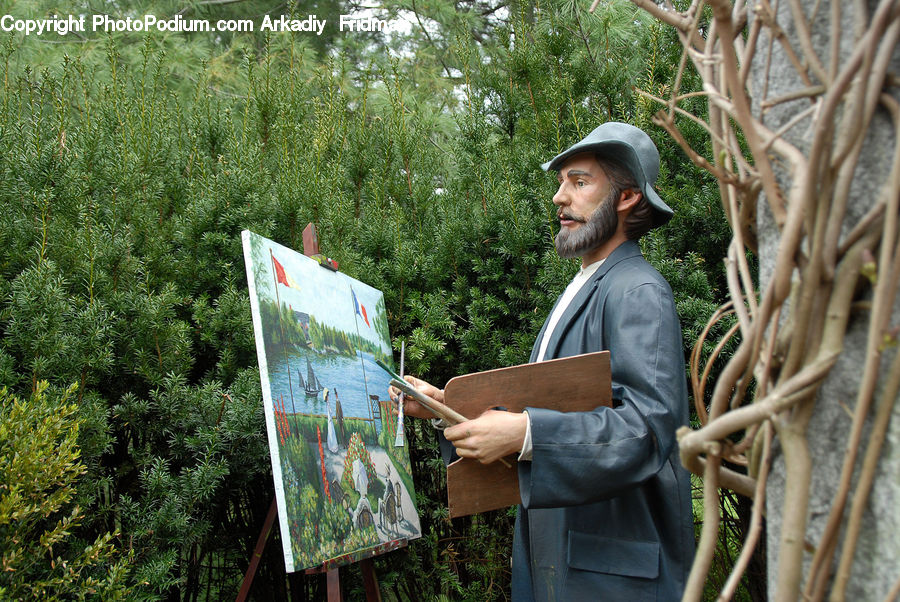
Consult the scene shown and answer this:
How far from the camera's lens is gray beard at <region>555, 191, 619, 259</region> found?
2115mm

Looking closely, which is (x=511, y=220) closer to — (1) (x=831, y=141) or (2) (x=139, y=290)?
(2) (x=139, y=290)

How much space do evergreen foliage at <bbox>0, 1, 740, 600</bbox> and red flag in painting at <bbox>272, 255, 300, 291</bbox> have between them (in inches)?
18.9

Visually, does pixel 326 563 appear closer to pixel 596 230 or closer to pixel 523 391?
pixel 523 391

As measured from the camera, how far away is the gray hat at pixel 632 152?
6.81 feet

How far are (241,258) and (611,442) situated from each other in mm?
1897

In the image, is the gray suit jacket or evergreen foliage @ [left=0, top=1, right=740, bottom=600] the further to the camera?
evergreen foliage @ [left=0, top=1, right=740, bottom=600]

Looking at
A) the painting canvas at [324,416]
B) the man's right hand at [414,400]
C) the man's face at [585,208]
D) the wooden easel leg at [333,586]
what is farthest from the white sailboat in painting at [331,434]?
the man's face at [585,208]

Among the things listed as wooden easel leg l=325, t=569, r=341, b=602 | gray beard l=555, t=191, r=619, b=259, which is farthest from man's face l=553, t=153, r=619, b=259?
wooden easel leg l=325, t=569, r=341, b=602

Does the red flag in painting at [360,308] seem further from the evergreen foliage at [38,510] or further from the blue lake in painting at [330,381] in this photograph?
the evergreen foliage at [38,510]

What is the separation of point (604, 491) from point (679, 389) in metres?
0.32

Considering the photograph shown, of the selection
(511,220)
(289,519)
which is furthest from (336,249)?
(289,519)

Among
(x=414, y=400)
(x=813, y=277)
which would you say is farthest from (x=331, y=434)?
(x=813, y=277)

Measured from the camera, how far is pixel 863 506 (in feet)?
2.09

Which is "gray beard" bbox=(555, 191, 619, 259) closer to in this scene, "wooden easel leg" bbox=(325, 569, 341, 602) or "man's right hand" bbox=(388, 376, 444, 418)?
"man's right hand" bbox=(388, 376, 444, 418)
